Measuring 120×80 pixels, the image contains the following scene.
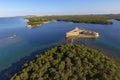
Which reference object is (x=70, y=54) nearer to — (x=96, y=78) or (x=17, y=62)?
(x=96, y=78)

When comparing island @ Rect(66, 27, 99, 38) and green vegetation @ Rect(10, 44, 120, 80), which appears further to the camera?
island @ Rect(66, 27, 99, 38)

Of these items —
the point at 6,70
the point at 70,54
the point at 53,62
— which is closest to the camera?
the point at 53,62

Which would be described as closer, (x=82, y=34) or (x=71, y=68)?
(x=71, y=68)

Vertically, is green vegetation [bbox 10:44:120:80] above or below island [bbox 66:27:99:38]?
above

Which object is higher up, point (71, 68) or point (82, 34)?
point (71, 68)

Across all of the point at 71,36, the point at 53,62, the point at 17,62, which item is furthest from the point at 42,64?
the point at 71,36

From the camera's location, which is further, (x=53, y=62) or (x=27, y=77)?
(x=53, y=62)

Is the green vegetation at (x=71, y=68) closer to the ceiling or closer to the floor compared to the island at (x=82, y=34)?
closer to the ceiling

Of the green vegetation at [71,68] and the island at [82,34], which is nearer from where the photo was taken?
the green vegetation at [71,68]
